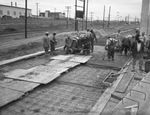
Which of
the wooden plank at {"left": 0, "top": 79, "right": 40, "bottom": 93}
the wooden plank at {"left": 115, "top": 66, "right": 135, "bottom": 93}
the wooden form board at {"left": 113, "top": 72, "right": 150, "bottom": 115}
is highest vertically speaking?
the wooden form board at {"left": 113, "top": 72, "right": 150, "bottom": 115}

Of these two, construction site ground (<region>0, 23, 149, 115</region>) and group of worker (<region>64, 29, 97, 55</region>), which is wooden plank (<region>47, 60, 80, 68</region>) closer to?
construction site ground (<region>0, 23, 149, 115</region>)

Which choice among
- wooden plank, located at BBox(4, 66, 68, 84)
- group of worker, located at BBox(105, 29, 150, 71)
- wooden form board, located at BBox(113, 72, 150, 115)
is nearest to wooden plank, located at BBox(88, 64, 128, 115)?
wooden form board, located at BBox(113, 72, 150, 115)

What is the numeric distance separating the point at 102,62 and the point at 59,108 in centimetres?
631

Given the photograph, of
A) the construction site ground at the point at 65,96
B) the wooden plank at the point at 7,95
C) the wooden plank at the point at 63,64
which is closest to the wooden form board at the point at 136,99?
the construction site ground at the point at 65,96

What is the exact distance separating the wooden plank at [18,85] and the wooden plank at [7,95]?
0.69 ft

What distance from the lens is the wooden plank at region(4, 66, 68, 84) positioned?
7453 millimetres

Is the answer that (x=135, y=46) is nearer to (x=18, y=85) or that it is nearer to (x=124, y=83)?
(x=124, y=83)

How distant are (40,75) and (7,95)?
2243 mm

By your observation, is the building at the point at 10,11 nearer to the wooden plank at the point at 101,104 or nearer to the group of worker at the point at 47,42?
the group of worker at the point at 47,42

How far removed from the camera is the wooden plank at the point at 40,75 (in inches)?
293

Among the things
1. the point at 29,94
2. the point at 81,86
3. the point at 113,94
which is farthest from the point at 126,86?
the point at 29,94

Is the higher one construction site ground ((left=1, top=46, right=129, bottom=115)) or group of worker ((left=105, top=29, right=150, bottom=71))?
group of worker ((left=105, top=29, right=150, bottom=71))

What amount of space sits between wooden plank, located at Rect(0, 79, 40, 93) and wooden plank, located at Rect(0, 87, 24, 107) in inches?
8.2

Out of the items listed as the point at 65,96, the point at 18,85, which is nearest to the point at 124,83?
the point at 65,96
